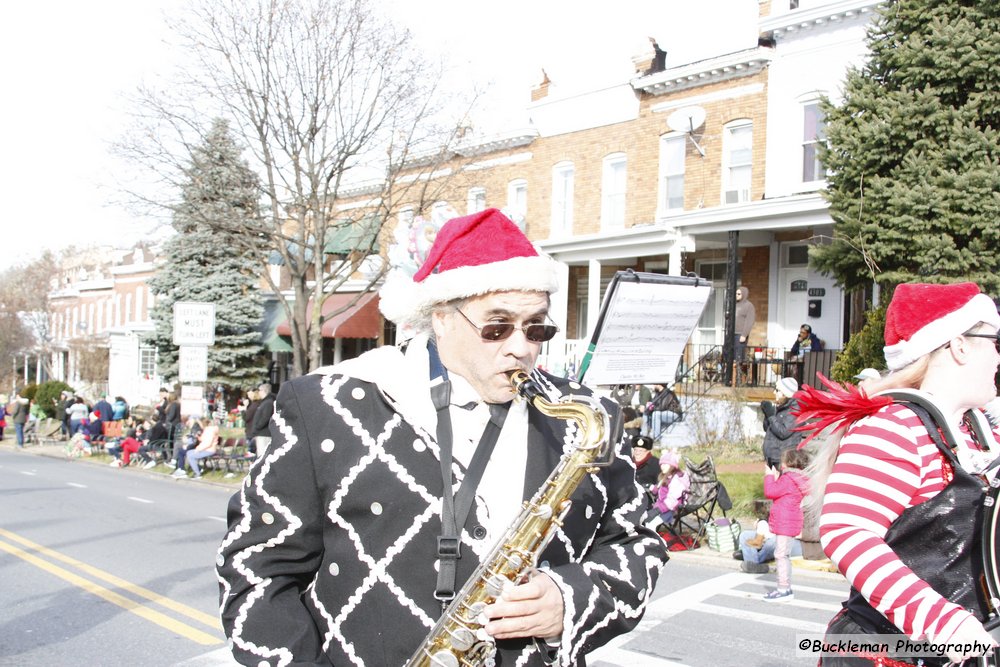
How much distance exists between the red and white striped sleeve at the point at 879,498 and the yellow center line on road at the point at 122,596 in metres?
5.45

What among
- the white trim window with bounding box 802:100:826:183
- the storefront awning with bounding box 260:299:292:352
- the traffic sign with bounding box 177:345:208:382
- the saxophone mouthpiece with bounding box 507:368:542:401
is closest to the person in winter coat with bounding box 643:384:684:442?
the white trim window with bounding box 802:100:826:183

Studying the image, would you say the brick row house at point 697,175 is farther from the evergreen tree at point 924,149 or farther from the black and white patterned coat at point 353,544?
the black and white patterned coat at point 353,544

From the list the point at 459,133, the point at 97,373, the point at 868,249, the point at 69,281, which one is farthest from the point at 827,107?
the point at 69,281

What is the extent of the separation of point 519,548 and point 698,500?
376 inches

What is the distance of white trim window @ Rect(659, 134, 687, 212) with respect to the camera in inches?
837

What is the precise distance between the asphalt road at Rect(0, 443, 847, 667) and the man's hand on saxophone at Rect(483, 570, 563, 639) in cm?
448

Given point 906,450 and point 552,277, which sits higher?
point 552,277

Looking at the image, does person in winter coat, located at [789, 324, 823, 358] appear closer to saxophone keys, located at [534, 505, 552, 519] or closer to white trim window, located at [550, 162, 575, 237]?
white trim window, located at [550, 162, 575, 237]

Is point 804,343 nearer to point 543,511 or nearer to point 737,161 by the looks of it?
point 737,161

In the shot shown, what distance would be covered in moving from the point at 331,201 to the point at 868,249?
1325 centimetres

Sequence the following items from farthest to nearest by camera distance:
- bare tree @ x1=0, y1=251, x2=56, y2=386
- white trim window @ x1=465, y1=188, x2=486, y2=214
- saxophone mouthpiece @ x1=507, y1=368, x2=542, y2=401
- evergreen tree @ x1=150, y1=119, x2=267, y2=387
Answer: bare tree @ x1=0, y1=251, x2=56, y2=386 → evergreen tree @ x1=150, y1=119, x2=267, y2=387 → white trim window @ x1=465, y1=188, x2=486, y2=214 → saxophone mouthpiece @ x1=507, y1=368, x2=542, y2=401

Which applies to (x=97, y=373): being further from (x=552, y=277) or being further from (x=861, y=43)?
(x=552, y=277)

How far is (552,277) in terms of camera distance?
97.0 inches

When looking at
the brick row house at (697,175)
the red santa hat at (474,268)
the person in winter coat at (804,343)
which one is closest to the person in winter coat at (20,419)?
the brick row house at (697,175)
